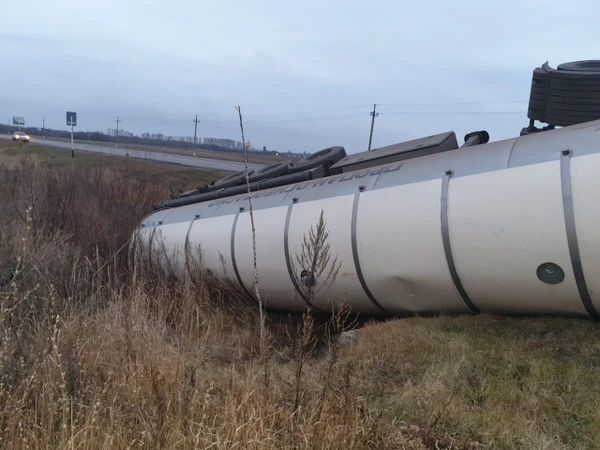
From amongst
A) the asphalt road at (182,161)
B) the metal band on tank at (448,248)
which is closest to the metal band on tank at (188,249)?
the metal band on tank at (448,248)

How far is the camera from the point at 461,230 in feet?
15.3

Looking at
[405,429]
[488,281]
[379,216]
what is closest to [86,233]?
[379,216]

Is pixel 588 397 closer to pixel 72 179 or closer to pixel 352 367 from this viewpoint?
pixel 352 367

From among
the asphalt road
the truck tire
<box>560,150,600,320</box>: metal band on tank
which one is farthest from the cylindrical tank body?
the asphalt road

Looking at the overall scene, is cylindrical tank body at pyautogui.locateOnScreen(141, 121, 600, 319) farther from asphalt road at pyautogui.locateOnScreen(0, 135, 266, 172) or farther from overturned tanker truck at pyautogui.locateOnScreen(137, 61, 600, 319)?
asphalt road at pyautogui.locateOnScreen(0, 135, 266, 172)

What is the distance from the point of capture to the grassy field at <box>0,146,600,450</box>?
2879 mm

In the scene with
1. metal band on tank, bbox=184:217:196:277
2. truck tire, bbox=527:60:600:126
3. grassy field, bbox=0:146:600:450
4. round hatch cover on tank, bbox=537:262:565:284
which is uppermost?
truck tire, bbox=527:60:600:126

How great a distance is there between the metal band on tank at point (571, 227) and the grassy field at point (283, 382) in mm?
346

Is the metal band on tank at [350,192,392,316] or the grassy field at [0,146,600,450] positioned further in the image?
the metal band on tank at [350,192,392,316]

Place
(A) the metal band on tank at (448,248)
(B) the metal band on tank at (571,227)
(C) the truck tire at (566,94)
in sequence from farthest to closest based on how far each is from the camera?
1. (C) the truck tire at (566,94)
2. (A) the metal band on tank at (448,248)
3. (B) the metal band on tank at (571,227)

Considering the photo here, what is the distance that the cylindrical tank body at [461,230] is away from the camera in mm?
4195

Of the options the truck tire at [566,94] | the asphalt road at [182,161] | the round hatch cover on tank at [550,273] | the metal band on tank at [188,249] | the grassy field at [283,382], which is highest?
the truck tire at [566,94]

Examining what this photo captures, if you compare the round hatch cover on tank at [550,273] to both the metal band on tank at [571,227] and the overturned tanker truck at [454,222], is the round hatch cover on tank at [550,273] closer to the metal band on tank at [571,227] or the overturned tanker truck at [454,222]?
the overturned tanker truck at [454,222]

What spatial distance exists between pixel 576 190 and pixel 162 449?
141 inches
